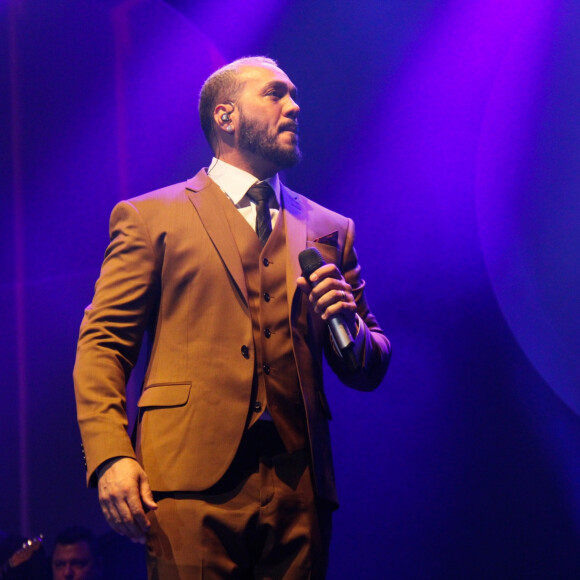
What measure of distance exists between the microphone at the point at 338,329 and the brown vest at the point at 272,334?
0.16 m

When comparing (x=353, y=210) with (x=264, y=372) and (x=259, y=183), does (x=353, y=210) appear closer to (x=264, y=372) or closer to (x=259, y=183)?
(x=259, y=183)

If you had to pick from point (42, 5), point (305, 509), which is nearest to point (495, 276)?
point (305, 509)

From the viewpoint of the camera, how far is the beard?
1.88 m

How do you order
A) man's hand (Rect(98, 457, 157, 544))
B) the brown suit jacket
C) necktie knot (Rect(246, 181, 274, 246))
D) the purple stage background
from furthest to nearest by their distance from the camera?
the purple stage background, necktie knot (Rect(246, 181, 274, 246)), the brown suit jacket, man's hand (Rect(98, 457, 157, 544))

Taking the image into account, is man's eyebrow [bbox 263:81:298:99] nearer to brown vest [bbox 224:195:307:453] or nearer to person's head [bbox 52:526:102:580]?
brown vest [bbox 224:195:307:453]

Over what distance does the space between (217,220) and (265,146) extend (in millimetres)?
320

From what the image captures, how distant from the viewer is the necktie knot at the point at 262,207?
171 cm

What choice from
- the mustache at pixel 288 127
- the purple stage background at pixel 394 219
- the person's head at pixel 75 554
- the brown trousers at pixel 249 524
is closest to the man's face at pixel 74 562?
the person's head at pixel 75 554

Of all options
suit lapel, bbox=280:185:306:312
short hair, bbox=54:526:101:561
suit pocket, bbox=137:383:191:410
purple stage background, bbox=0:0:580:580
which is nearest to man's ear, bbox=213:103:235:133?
suit lapel, bbox=280:185:306:312

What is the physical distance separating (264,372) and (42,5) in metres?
2.47

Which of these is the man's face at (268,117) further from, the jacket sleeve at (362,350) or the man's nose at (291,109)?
the jacket sleeve at (362,350)

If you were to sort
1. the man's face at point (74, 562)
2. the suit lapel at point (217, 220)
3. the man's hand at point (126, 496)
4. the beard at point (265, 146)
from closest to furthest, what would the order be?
1. the man's hand at point (126, 496)
2. the suit lapel at point (217, 220)
3. the beard at point (265, 146)
4. the man's face at point (74, 562)

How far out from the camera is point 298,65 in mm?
3160

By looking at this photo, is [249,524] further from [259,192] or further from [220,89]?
[220,89]
